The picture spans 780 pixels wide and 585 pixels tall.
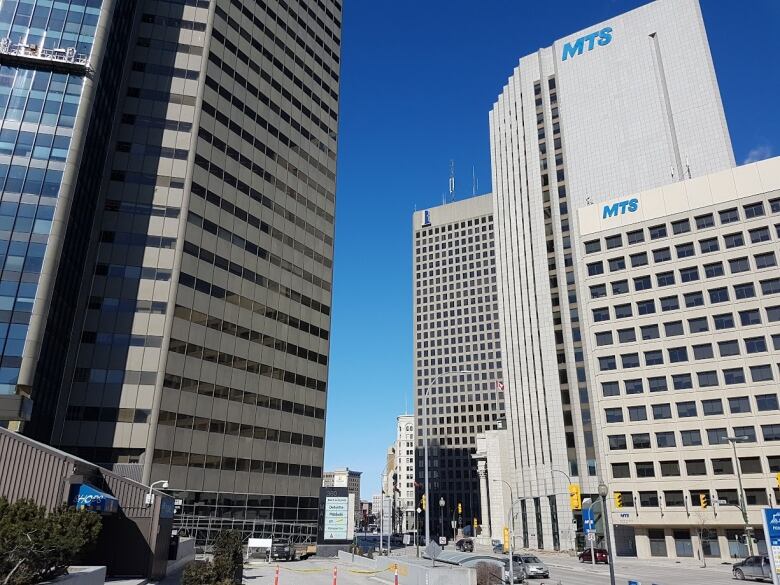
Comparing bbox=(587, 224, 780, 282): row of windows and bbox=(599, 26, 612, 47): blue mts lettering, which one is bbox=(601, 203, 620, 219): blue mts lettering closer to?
bbox=(587, 224, 780, 282): row of windows

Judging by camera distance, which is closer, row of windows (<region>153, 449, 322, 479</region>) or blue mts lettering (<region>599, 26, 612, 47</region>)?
row of windows (<region>153, 449, 322, 479</region>)

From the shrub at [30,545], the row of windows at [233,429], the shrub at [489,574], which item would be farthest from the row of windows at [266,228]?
the shrub at [30,545]

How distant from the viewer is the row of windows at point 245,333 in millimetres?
59719

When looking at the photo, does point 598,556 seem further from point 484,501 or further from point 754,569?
point 484,501

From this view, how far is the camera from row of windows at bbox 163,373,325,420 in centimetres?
5722

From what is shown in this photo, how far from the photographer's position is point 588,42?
100688 millimetres

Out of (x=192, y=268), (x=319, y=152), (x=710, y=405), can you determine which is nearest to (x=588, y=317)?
(x=710, y=405)

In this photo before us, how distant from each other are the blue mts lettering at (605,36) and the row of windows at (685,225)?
39.8 metres

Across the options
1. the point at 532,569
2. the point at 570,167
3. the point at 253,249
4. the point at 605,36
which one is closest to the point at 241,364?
the point at 253,249

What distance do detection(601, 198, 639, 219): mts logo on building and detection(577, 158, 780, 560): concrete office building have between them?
0.23m

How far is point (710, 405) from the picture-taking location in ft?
222

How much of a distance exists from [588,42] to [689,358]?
59647mm

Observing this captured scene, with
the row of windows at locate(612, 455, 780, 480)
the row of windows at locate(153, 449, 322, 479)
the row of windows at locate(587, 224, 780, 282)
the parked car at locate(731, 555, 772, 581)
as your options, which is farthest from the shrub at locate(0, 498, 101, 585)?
the row of windows at locate(587, 224, 780, 282)

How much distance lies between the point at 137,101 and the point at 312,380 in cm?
3870
